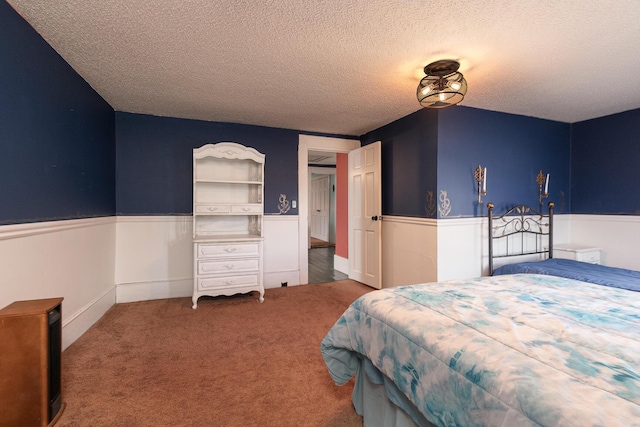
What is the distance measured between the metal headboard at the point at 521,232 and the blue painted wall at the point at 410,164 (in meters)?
0.74

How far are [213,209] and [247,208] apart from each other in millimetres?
402

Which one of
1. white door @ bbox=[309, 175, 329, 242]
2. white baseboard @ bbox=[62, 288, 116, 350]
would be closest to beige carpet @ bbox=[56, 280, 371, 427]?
white baseboard @ bbox=[62, 288, 116, 350]

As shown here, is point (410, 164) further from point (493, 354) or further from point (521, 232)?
point (493, 354)

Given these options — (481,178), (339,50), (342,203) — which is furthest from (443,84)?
(342,203)

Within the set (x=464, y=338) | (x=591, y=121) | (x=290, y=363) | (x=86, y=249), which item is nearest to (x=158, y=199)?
(x=86, y=249)

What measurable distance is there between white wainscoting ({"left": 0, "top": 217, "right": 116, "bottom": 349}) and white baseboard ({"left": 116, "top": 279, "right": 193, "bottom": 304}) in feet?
0.45

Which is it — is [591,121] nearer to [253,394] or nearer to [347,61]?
[347,61]

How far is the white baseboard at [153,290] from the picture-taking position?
356cm

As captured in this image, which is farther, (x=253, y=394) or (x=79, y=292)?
(x=79, y=292)

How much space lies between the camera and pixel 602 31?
6.32ft

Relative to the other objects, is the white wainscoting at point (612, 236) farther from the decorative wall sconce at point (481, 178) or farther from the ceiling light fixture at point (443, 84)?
the ceiling light fixture at point (443, 84)

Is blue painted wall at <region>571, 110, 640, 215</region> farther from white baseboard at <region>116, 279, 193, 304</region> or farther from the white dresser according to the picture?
white baseboard at <region>116, 279, 193, 304</region>

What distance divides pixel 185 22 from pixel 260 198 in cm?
224

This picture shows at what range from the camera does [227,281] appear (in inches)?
137
